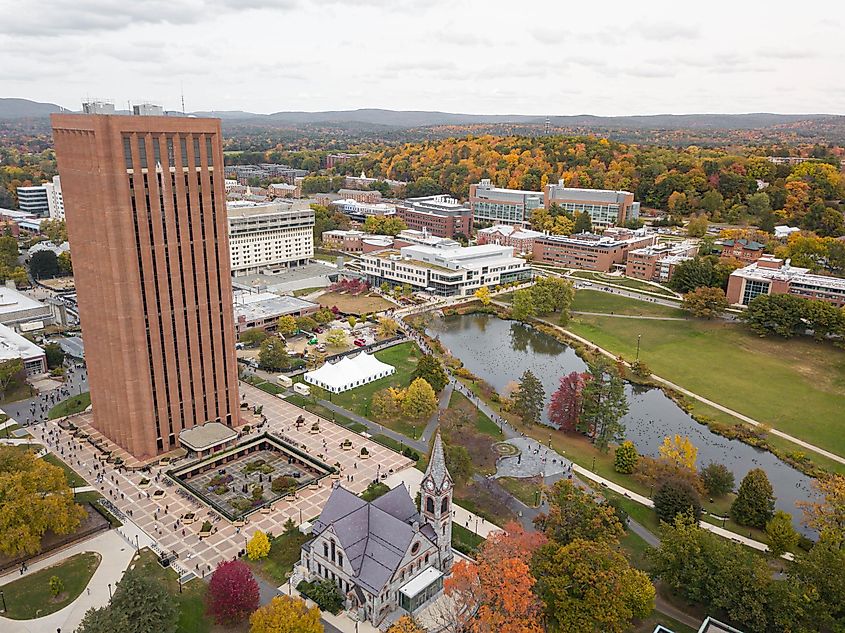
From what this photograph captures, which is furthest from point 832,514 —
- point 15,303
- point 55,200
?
point 55,200

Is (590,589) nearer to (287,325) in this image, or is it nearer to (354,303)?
(287,325)

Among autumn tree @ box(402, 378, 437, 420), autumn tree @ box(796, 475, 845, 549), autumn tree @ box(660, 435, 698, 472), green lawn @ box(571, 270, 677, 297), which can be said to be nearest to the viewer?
autumn tree @ box(796, 475, 845, 549)

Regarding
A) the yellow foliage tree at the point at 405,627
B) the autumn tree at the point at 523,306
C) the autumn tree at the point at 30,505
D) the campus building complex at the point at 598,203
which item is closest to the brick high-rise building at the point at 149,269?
the autumn tree at the point at 30,505

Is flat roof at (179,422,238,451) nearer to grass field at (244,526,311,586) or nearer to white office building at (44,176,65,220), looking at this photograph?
grass field at (244,526,311,586)

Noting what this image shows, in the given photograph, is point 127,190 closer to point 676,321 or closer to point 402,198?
point 676,321

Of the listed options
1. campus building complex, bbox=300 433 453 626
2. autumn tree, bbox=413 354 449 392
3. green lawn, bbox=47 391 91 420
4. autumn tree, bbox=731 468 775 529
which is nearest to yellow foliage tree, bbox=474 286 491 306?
autumn tree, bbox=413 354 449 392

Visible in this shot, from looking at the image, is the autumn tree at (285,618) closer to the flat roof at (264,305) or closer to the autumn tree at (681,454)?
the autumn tree at (681,454)
